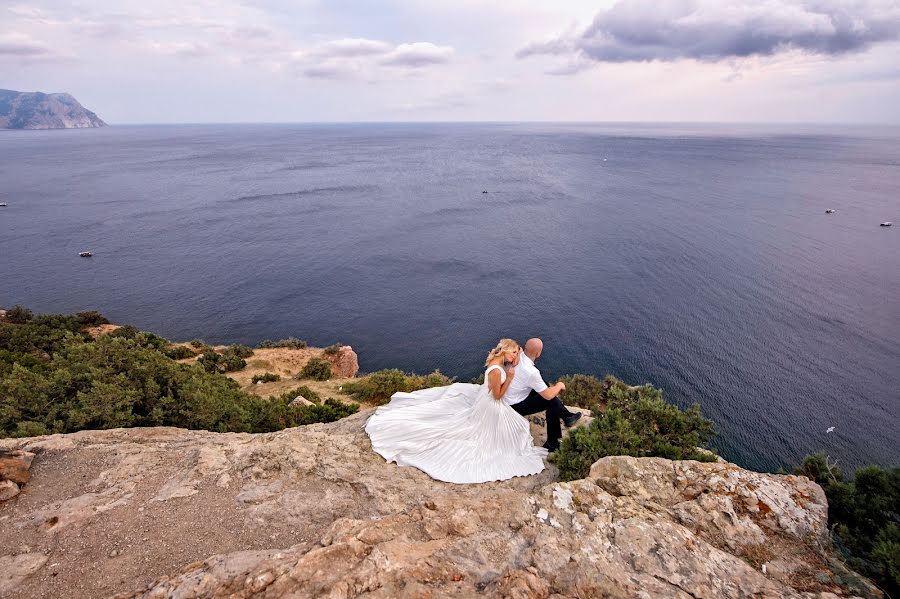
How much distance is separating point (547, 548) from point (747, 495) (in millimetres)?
3424

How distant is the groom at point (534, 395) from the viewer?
901 centimetres

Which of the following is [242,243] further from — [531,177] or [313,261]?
[531,177]

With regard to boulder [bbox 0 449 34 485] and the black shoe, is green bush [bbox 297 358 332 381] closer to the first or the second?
boulder [bbox 0 449 34 485]

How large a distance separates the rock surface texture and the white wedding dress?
290 mm

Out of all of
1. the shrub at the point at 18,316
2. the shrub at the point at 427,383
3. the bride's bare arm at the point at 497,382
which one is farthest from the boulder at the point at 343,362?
the shrub at the point at 18,316

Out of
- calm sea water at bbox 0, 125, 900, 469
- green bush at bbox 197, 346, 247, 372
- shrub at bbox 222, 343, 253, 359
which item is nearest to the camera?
green bush at bbox 197, 346, 247, 372

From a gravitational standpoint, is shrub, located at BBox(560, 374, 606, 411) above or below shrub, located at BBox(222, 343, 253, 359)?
above

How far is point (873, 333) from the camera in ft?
126

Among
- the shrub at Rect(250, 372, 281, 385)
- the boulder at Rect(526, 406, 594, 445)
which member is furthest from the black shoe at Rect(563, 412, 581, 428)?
the shrub at Rect(250, 372, 281, 385)

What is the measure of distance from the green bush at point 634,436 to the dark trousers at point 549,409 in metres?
0.29

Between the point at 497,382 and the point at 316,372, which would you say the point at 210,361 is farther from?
the point at 497,382

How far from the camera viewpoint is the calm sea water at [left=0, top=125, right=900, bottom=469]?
33781mm

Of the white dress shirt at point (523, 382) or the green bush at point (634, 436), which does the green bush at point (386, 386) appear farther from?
the green bush at point (634, 436)

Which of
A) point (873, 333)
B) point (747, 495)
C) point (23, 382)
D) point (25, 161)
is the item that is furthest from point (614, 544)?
point (25, 161)
